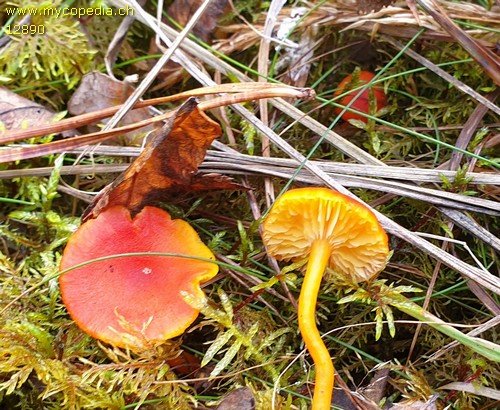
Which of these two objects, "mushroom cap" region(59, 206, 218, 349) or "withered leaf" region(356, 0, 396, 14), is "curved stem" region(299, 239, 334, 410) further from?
"withered leaf" region(356, 0, 396, 14)

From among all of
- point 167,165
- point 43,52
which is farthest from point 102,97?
point 167,165

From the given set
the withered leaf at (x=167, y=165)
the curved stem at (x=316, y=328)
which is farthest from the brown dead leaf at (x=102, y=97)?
the curved stem at (x=316, y=328)

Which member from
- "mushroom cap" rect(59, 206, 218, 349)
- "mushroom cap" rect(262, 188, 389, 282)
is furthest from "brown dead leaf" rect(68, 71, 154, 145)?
"mushroom cap" rect(262, 188, 389, 282)

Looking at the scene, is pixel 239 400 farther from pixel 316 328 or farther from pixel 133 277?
pixel 133 277

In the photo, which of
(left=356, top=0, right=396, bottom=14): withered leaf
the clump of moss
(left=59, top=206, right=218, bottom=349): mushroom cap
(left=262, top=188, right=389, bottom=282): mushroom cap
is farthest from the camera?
the clump of moss

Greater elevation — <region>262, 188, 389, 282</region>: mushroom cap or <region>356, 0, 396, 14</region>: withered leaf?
<region>356, 0, 396, 14</region>: withered leaf

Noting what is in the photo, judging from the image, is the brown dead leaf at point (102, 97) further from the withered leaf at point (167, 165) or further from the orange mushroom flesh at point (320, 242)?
→ the orange mushroom flesh at point (320, 242)

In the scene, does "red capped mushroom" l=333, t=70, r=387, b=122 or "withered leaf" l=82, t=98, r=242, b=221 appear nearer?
"withered leaf" l=82, t=98, r=242, b=221

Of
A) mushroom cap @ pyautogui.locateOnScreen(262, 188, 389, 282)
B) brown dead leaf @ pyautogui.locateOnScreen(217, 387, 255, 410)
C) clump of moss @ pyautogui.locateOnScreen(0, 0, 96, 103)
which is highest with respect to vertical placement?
clump of moss @ pyautogui.locateOnScreen(0, 0, 96, 103)
